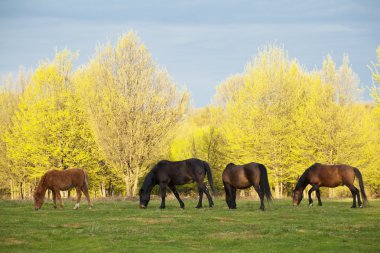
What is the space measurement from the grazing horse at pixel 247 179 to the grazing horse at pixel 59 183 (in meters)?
6.72

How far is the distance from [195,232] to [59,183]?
36.9 feet

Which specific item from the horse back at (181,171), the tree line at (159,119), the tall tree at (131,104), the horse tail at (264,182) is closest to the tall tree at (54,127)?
the tree line at (159,119)

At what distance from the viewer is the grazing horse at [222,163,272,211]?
23.2 metres

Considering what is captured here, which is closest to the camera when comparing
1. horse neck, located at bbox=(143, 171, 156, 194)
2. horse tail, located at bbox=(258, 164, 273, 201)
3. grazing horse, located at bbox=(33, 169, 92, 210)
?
horse tail, located at bbox=(258, 164, 273, 201)

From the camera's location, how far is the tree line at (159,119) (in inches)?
1598

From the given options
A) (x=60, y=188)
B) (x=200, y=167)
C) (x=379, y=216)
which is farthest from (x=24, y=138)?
(x=379, y=216)

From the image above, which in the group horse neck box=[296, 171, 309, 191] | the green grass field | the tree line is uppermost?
the tree line

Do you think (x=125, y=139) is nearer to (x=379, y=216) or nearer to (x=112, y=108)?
(x=112, y=108)

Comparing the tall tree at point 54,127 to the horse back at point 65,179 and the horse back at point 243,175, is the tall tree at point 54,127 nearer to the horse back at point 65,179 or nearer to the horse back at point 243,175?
the horse back at point 65,179

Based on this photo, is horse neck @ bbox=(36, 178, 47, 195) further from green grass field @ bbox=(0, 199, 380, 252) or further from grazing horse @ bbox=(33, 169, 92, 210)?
green grass field @ bbox=(0, 199, 380, 252)

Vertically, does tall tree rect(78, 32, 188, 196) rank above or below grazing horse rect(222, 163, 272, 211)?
above

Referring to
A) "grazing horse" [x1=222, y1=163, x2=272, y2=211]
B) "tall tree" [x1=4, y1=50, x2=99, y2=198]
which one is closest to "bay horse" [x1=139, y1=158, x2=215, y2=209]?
"grazing horse" [x1=222, y1=163, x2=272, y2=211]

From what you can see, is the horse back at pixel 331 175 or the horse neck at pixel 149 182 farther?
the horse neck at pixel 149 182

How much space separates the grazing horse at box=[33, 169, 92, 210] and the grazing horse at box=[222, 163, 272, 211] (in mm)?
6715
